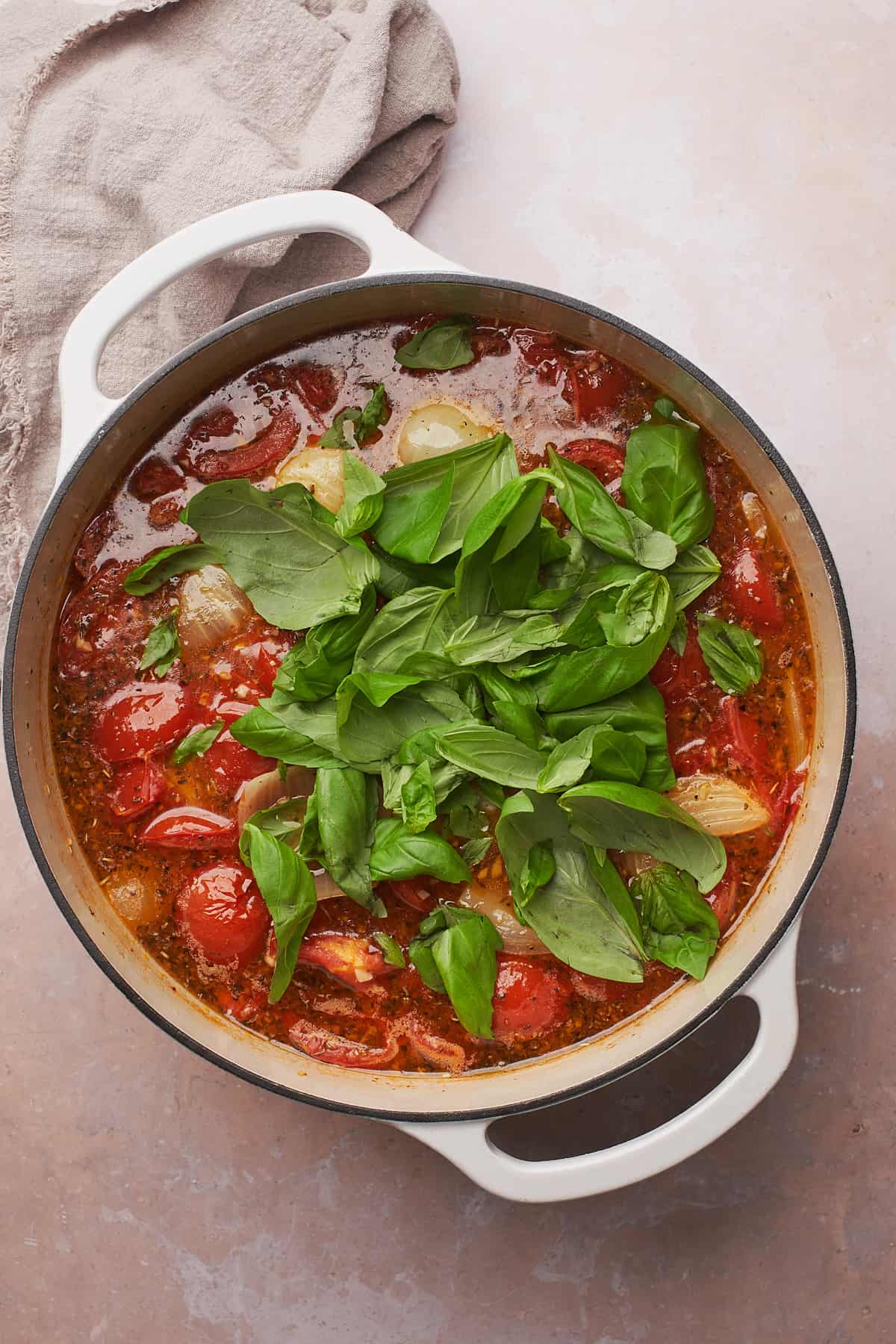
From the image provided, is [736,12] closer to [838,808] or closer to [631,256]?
[631,256]

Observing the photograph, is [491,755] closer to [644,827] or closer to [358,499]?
[644,827]

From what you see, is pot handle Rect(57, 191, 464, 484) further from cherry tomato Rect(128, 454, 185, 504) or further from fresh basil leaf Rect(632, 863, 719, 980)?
fresh basil leaf Rect(632, 863, 719, 980)

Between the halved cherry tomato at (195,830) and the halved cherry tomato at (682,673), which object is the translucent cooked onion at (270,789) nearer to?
the halved cherry tomato at (195,830)

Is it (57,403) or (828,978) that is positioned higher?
(57,403)

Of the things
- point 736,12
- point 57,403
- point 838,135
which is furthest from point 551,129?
point 57,403

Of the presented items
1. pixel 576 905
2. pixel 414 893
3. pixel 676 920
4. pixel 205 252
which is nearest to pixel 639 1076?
pixel 676 920

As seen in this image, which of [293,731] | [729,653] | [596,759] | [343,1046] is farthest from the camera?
[343,1046]
